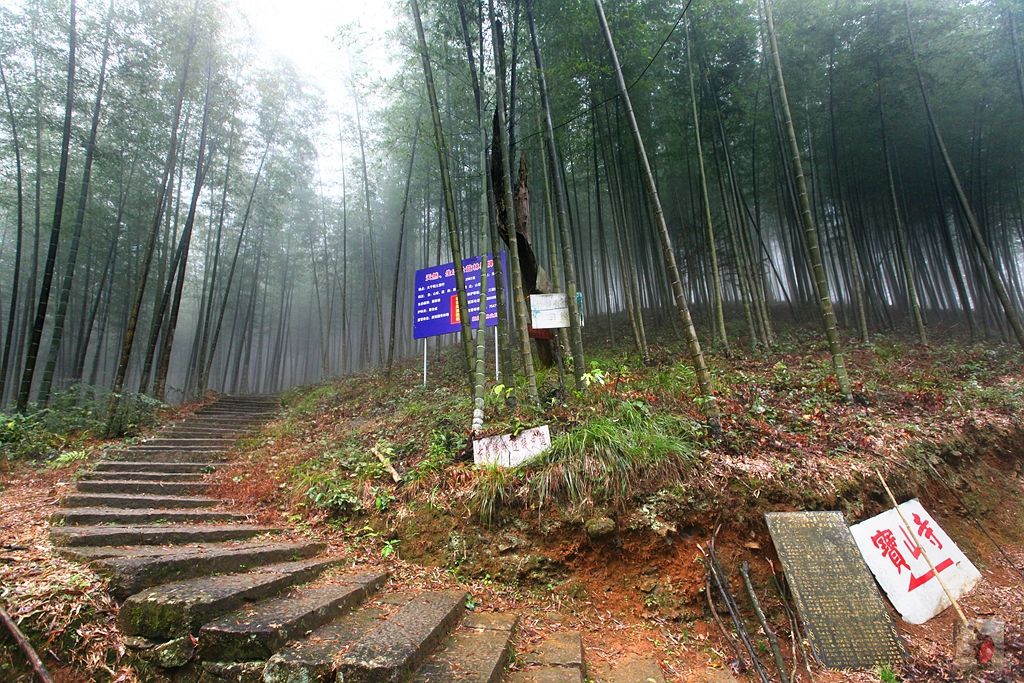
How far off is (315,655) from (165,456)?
14.4 ft

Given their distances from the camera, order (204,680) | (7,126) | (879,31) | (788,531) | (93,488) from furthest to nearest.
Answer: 1. (7,126)
2. (879,31)
3. (93,488)
4. (788,531)
5. (204,680)

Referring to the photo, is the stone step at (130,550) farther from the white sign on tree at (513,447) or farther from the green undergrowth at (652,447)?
the white sign on tree at (513,447)

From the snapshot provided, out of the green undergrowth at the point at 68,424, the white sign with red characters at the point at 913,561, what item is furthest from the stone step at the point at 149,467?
the white sign with red characters at the point at 913,561

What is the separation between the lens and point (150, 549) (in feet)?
8.16

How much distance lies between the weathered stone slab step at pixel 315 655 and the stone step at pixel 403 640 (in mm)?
50

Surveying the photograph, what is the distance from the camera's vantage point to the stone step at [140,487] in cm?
369

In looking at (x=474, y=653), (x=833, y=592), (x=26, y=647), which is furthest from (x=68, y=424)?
(x=833, y=592)

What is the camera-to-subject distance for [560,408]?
150 inches

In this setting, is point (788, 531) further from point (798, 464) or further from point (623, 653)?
point (623, 653)

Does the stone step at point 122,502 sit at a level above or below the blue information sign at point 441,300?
below

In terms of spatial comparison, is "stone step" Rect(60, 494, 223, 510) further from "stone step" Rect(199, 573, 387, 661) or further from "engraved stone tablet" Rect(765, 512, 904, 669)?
"engraved stone tablet" Rect(765, 512, 904, 669)

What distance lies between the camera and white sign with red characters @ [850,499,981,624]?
267 centimetres

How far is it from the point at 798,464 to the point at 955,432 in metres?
1.93

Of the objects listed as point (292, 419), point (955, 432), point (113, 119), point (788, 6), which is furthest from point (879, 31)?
point (113, 119)
